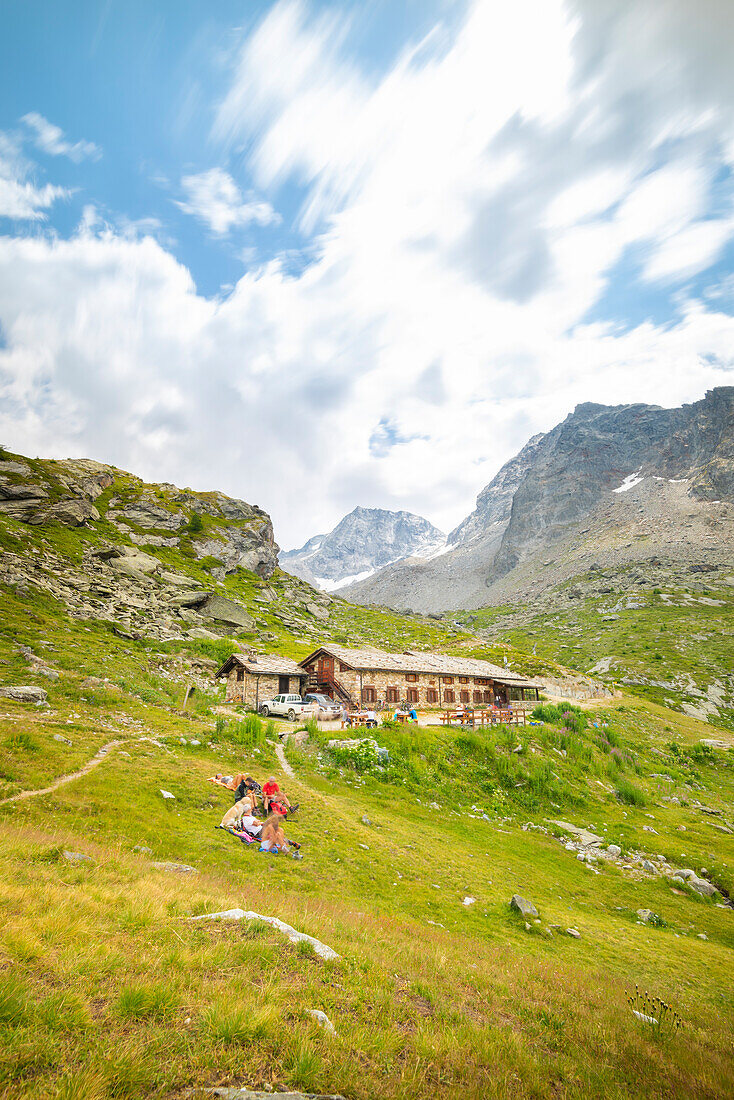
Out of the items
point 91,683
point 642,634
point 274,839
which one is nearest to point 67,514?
point 91,683

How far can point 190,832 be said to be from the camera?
15.4 meters

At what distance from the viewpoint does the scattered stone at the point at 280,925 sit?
8027 millimetres

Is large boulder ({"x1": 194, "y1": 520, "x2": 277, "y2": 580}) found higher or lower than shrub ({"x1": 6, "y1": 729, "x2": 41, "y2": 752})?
higher

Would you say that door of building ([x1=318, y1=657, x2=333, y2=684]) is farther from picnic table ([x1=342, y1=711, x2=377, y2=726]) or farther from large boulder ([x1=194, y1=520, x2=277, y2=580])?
large boulder ([x1=194, y1=520, x2=277, y2=580])

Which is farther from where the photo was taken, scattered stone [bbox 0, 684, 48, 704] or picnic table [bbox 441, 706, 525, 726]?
picnic table [bbox 441, 706, 525, 726]

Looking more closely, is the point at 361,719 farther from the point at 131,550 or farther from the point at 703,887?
the point at 131,550

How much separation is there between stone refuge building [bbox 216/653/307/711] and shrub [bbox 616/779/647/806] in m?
31.1

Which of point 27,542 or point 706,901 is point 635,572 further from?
point 27,542

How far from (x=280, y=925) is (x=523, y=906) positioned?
10.7 metres

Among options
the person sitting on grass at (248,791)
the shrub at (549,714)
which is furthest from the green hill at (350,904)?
the shrub at (549,714)

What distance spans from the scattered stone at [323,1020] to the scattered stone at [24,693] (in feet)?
77.9

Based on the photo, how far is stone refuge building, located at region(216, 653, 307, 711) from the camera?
46.5m

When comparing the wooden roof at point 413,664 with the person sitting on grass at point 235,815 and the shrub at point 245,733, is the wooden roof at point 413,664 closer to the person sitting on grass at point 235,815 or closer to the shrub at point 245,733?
the shrub at point 245,733

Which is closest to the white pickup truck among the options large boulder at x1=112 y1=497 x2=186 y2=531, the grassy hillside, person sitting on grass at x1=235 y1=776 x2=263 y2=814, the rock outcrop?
the rock outcrop
